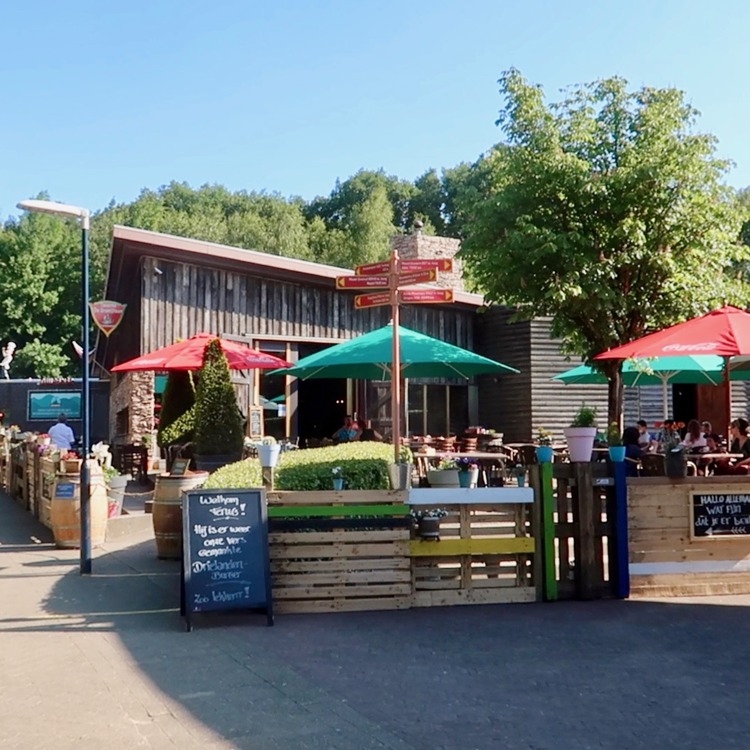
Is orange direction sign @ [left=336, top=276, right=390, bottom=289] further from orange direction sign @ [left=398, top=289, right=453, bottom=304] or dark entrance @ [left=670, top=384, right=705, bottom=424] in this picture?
dark entrance @ [left=670, top=384, right=705, bottom=424]

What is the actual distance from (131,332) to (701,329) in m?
14.1

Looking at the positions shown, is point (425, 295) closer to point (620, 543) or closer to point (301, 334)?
point (620, 543)

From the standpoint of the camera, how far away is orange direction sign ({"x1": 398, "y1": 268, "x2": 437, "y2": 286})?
779 cm

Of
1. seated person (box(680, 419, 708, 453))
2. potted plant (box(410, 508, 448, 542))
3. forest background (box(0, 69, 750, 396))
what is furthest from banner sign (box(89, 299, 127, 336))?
potted plant (box(410, 508, 448, 542))

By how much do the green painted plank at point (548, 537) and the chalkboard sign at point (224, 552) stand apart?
2410mm

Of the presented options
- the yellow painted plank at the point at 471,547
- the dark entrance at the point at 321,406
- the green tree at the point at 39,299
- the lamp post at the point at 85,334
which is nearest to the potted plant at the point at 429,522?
the yellow painted plank at the point at 471,547

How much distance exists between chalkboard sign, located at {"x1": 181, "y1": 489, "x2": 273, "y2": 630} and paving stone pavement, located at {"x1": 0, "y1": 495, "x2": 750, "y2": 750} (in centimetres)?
23

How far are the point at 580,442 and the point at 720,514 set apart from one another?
1431mm

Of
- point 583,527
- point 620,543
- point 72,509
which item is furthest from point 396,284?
point 72,509

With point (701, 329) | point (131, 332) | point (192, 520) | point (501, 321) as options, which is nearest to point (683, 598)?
point (701, 329)

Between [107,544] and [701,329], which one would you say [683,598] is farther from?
[107,544]

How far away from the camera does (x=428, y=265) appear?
315 inches

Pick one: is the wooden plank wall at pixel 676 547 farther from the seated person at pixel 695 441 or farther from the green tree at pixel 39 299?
the green tree at pixel 39 299

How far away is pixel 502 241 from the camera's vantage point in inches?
537
